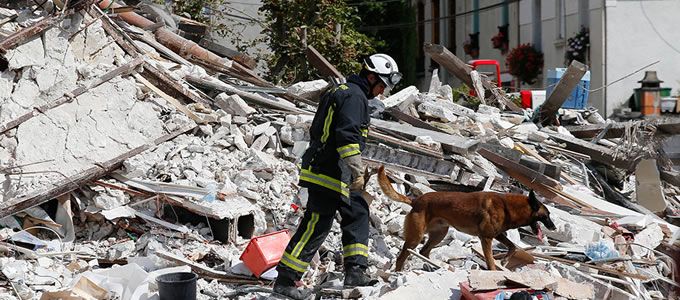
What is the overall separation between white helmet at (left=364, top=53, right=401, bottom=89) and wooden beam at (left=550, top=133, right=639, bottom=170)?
4281mm

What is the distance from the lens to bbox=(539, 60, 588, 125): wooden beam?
A: 11.0 m

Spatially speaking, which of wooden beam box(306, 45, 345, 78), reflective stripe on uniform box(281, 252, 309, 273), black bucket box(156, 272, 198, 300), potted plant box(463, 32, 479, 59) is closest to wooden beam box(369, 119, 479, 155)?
wooden beam box(306, 45, 345, 78)

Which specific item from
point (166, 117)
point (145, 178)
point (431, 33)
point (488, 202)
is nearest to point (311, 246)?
point (488, 202)

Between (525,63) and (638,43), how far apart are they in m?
3.74

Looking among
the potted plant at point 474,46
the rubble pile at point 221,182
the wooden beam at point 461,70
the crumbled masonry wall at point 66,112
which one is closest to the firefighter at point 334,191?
the rubble pile at point 221,182

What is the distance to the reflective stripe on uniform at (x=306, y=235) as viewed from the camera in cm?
638

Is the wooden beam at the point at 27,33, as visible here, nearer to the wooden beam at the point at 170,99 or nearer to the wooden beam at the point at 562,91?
the wooden beam at the point at 170,99

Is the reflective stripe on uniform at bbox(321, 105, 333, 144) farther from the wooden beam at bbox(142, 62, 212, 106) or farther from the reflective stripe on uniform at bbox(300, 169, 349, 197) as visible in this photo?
the wooden beam at bbox(142, 62, 212, 106)

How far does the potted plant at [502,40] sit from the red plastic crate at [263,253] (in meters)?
21.9

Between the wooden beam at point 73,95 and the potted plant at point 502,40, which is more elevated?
the wooden beam at point 73,95

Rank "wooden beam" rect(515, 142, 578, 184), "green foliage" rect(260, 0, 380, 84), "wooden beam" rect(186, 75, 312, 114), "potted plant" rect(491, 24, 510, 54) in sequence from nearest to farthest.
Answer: "wooden beam" rect(186, 75, 312, 114) < "wooden beam" rect(515, 142, 578, 184) < "green foliage" rect(260, 0, 380, 84) < "potted plant" rect(491, 24, 510, 54)

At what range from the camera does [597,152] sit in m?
10.2

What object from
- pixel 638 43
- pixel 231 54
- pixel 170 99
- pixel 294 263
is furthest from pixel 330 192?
pixel 638 43

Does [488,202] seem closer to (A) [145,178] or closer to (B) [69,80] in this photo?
(A) [145,178]
